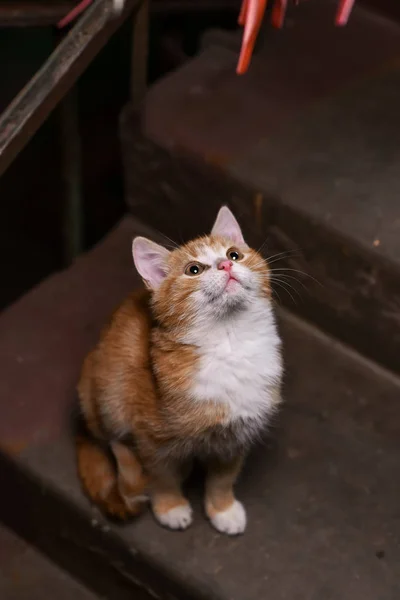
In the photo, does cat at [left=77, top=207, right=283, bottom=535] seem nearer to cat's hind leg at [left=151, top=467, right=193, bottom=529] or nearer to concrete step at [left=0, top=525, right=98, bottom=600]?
cat's hind leg at [left=151, top=467, right=193, bottom=529]

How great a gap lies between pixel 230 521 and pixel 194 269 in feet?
1.51

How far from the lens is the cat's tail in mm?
1341

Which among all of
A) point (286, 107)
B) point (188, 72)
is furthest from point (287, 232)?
point (188, 72)

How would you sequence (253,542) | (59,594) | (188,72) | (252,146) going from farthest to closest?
(188,72)
(252,146)
(59,594)
(253,542)

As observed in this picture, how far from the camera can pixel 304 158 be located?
163 cm

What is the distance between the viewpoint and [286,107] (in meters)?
1.73

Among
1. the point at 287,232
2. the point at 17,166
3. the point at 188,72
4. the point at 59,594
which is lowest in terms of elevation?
the point at 59,594

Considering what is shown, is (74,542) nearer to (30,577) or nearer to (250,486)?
(30,577)

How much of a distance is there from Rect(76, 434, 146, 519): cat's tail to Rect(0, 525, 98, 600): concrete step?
28 centimetres

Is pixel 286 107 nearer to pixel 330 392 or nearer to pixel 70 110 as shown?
pixel 70 110

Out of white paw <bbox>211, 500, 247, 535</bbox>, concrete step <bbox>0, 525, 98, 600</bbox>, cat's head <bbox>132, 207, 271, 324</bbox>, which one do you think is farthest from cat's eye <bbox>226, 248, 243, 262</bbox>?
concrete step <bbox>0, 525, 98, 600</bbox>

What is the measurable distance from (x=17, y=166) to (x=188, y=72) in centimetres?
77

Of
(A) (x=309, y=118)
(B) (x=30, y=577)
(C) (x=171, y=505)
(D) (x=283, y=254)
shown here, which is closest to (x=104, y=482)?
(C) (x=171, y=505)

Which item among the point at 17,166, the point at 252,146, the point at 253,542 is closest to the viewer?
the point at 253,542
